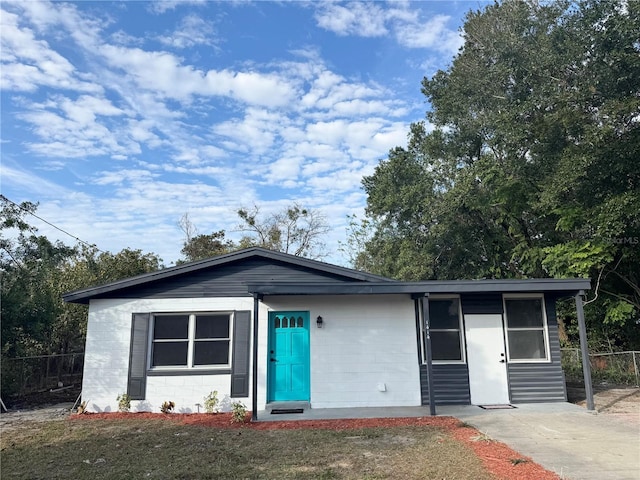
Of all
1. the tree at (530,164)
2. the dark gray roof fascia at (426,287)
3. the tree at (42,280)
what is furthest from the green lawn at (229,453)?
the tree at (530,164)

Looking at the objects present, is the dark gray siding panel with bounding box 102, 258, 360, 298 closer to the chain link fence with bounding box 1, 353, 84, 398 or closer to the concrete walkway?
the concrete walkway

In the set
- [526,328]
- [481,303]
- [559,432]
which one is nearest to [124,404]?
[481,303]

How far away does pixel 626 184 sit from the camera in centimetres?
1300

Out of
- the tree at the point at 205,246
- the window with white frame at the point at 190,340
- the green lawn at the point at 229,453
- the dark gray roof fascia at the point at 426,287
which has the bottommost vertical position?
the green lawn at the point at 229,453

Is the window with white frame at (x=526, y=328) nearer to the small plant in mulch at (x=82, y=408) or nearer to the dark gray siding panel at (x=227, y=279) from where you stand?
the dark gray siding panel at (x=227, y=279)

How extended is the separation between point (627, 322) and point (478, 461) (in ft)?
48.8

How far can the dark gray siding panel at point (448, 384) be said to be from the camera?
949 centimetres

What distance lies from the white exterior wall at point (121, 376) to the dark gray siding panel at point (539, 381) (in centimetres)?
562

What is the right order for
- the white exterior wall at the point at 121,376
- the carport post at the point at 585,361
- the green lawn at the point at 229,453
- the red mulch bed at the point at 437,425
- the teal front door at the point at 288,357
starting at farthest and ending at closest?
the teal front door at the point at 288,357, the white exterior wall at the point at 121,376, the carport post at the point at 585,361, the green lawn at the point at 229,453, the red mulch bed at the point at 437,425

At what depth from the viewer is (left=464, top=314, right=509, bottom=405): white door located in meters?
9.53

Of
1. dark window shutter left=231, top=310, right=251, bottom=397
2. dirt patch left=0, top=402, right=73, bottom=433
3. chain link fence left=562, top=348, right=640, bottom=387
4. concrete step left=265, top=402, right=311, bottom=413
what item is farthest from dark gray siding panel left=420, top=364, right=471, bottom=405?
dirt patch left=0, top=402, right=73, bottom=433

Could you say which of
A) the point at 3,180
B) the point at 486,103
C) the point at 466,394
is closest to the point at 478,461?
the point at 466,394

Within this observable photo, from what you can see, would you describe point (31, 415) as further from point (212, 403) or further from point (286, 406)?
point (286, 406)

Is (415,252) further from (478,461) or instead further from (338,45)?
(478,461)
